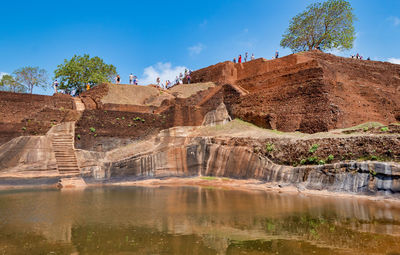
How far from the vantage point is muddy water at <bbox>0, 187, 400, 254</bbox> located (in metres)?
6.46

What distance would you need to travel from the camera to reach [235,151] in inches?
739

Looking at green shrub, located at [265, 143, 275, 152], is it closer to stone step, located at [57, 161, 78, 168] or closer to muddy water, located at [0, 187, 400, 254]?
muddy water, located at [0, 187, 400, 254]

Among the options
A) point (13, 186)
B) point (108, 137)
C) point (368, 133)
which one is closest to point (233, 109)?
point (108, 137)

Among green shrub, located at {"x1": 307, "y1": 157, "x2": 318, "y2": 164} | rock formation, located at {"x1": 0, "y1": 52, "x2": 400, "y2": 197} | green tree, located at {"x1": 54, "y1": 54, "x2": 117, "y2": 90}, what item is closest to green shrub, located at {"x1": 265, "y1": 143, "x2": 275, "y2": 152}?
rock formation, located at {"x1": 0, "y1": 52, "x2": 400, "y2": 197}

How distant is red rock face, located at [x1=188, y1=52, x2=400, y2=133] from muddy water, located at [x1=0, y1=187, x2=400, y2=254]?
343 inches

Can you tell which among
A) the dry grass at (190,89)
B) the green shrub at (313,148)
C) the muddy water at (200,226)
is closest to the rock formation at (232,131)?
the green shrub at (313,148)

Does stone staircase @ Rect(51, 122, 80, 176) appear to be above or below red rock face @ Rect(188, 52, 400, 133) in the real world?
below

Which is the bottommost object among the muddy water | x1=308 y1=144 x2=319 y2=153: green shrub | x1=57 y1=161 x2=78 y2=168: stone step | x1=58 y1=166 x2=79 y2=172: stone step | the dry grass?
the muddy water

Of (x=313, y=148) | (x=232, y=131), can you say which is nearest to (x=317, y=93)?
(x=313, y=148)

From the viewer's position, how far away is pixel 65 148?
20.5 m

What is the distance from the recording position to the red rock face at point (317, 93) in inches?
780

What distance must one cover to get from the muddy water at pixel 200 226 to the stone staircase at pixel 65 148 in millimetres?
7192

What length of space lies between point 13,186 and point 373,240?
1724 cm

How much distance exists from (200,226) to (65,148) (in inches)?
586
